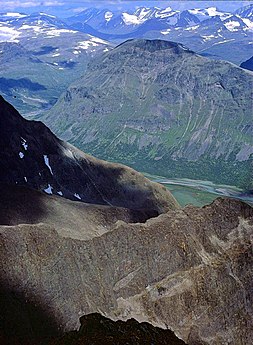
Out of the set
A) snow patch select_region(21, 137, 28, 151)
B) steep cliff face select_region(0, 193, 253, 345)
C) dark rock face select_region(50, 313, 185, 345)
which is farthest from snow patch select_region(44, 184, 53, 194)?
dark rock face select_region(50, 313, 185, 345)

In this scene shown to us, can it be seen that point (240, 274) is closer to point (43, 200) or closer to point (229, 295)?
point (229, 295)

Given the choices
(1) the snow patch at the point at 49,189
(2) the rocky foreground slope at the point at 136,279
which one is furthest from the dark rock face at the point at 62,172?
(2) the rocky foreground slope at the point at 136,279

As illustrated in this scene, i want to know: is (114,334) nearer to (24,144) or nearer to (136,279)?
(136,279)

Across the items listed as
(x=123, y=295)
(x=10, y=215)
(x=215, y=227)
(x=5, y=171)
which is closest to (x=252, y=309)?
(x=215, y=227)

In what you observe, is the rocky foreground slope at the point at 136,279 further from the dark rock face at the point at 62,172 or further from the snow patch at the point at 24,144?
the snow patch at the point at 24,144

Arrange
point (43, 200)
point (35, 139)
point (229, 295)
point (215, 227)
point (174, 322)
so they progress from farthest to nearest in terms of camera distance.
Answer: point (35, 139), point (43, 200), point (215, 227), point (229, 295), point (174, 322)
